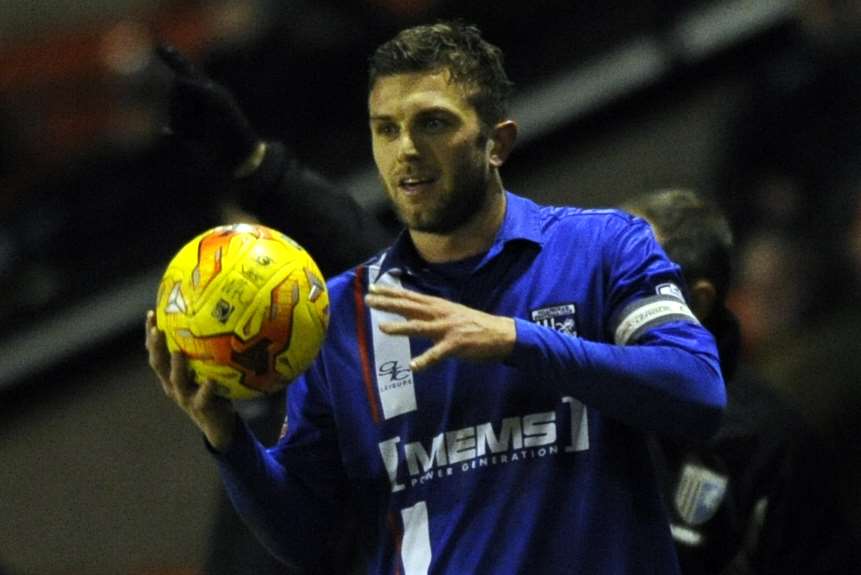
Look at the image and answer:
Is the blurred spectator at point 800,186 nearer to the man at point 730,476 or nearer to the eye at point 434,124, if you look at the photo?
the man at point 730,476

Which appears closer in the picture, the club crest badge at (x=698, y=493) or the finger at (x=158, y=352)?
the finger at (x=158, y=352)

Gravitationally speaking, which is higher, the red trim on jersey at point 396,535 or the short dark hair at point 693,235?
the short dark hair at point 693,235

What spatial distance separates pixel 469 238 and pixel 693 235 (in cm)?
90

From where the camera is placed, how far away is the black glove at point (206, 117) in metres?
4.46

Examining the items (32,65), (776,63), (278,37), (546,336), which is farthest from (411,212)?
(32,65)

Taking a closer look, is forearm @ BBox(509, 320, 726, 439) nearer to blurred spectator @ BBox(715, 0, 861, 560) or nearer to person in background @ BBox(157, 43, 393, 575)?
person in background @ BBox(157, 43, 393, 575)

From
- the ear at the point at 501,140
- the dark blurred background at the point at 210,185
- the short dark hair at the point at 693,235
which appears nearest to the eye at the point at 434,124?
the ear at the point at 501,140

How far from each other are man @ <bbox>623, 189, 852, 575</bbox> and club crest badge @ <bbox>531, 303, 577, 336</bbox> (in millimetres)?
865

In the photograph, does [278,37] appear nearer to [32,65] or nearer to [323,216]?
[32,65]

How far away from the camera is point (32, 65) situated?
8906mm

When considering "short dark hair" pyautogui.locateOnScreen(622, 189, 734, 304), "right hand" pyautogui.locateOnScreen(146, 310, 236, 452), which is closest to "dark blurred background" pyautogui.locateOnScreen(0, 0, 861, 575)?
"short dark hair" pyautogui.locateOnScreen(622, 189, 734, 304)

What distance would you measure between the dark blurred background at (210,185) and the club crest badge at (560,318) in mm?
3641

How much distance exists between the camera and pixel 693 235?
4336 millimetres

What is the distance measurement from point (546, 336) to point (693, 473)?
1269 millimetres
